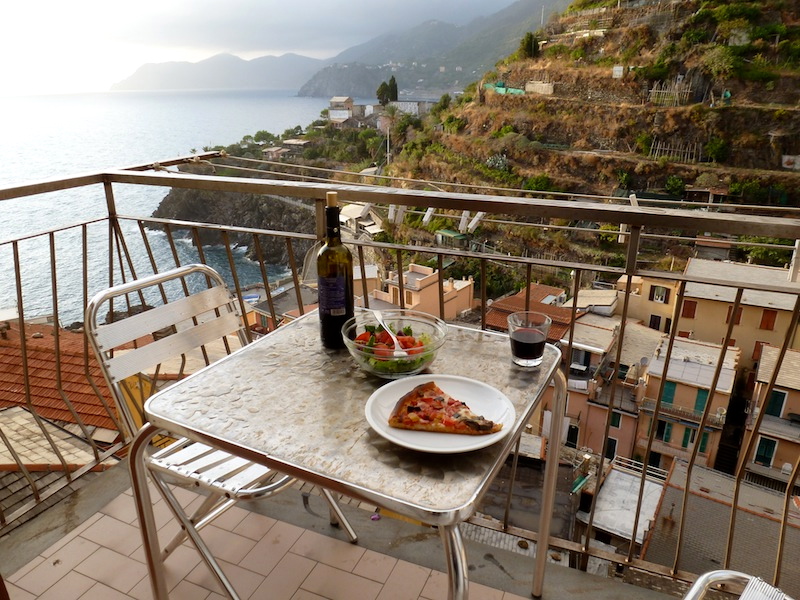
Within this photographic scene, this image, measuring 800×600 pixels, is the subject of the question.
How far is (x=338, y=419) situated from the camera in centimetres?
91

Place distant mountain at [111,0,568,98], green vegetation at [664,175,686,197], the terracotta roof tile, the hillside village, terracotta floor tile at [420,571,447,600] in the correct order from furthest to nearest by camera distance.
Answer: distant mountain at [111,0,568,98]
green vegetation at [664,175,686,197]
the terracotta roof tile
the hillside village
terracotta floor tile at [420,571,447,600]

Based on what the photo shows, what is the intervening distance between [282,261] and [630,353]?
17294 millimetres

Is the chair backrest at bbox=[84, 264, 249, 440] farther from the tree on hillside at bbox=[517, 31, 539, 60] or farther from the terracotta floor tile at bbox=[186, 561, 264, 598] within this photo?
the tree on hillside at bbox=[517, 31, 539, 60]

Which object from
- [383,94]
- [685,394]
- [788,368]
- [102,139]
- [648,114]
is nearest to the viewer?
[788,368]

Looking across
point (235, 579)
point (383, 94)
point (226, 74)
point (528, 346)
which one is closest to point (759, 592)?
point (528, 346)

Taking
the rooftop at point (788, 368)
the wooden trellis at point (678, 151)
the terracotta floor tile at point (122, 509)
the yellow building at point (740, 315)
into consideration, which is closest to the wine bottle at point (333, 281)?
the terracotta floor tile at point (122, 509)

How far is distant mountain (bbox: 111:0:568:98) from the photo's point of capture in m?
40.8

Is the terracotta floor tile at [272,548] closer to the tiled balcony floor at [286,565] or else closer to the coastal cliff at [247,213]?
the tiled balcony floor at [286,565]

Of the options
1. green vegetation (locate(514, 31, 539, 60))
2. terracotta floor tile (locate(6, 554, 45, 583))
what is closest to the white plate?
terracotta floor tile (locate(6, 554, 45, 583))

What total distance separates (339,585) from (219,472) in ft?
2.08

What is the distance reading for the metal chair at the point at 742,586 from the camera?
718mm

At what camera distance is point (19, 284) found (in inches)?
72.6

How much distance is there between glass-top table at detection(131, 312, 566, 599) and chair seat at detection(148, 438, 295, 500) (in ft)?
0.39

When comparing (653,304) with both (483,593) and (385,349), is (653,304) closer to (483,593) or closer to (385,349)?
(483,593)
